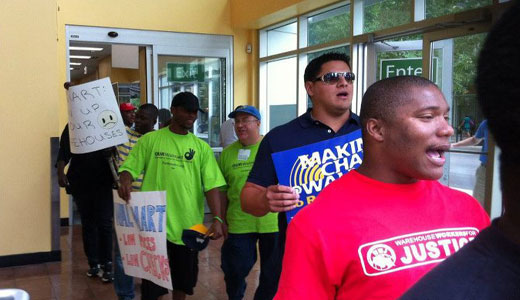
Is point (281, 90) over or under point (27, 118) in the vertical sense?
over

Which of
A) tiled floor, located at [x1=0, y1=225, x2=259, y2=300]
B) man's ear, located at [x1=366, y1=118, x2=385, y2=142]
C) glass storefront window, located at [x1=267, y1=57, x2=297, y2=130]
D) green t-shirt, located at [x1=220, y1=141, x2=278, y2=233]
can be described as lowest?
tiled floor, located at [x1=0, y1=225, x2=259, y2=300]

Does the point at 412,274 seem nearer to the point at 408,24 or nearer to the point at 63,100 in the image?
the point at 408,24

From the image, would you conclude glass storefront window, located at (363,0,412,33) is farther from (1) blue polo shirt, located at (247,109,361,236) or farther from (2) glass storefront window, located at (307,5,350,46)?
(1) blue polo shirt, located at (247,109,361,236)

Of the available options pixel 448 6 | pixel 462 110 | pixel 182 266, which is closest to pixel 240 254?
pixel 182 266

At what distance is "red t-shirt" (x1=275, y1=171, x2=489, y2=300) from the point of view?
1354 mm

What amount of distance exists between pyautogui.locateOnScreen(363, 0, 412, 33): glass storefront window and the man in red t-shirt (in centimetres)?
497

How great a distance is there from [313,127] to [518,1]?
6.62 ft

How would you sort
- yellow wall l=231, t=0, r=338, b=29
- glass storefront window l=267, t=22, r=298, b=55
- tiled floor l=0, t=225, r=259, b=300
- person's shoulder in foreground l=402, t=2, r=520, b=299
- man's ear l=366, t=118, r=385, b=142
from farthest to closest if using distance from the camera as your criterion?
glass storefront window l=267, t=22, r=298, b=55
yellow wall l=231, t=0, r=338, b=29
tiled floor l=0, t=225, r=259, b=300
man's ear l=366, t=118, r=385, b=142
person's shoulder in foreground l=402, t=2, r=520, b=299

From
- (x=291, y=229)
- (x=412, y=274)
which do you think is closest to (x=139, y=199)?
(x=291, y=229)

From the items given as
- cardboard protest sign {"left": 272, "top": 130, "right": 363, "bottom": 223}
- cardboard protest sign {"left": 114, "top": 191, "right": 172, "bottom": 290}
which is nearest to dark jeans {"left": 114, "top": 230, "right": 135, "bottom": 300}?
cardboard protest sign {"left": 114, "top": 191, "right": 172, "bottom": 290}

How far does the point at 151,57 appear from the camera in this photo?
9078 millimetres

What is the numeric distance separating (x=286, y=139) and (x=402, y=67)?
4349mm

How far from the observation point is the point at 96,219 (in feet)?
17.8

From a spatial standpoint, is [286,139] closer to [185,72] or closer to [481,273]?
[481,273]
